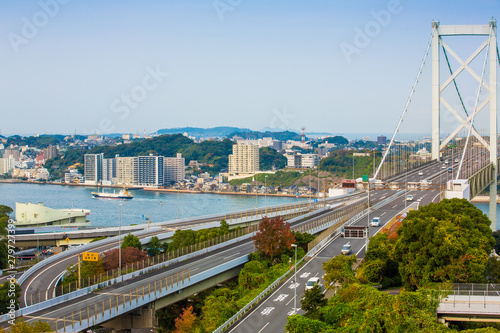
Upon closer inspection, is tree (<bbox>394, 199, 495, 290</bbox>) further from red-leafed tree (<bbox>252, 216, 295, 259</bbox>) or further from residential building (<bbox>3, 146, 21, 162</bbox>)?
residential building (<bbox>3, 146, 21, 162</bbox>)

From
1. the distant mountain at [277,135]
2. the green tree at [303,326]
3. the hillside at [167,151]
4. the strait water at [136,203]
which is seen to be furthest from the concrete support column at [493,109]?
the distant mountain at [277,135]

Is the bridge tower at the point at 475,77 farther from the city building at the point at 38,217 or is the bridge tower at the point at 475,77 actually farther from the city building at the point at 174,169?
the city building at the point at 174,169

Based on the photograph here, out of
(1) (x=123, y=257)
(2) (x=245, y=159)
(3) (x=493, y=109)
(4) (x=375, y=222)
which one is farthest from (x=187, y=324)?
(2) (x=245, y=159)

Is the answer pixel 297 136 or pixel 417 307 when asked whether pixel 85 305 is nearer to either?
pixel 417 307

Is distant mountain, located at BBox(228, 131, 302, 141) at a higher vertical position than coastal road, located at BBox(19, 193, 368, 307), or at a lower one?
higher

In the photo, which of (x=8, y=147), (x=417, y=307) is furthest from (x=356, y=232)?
(x=8, y=147)

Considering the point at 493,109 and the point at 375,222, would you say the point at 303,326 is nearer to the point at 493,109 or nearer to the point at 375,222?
the point at 375,222

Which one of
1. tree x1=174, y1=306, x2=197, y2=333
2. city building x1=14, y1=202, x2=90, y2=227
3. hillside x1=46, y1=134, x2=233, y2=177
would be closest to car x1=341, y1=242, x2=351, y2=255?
tree x1=174, y1=306, x2=197, y2=333
